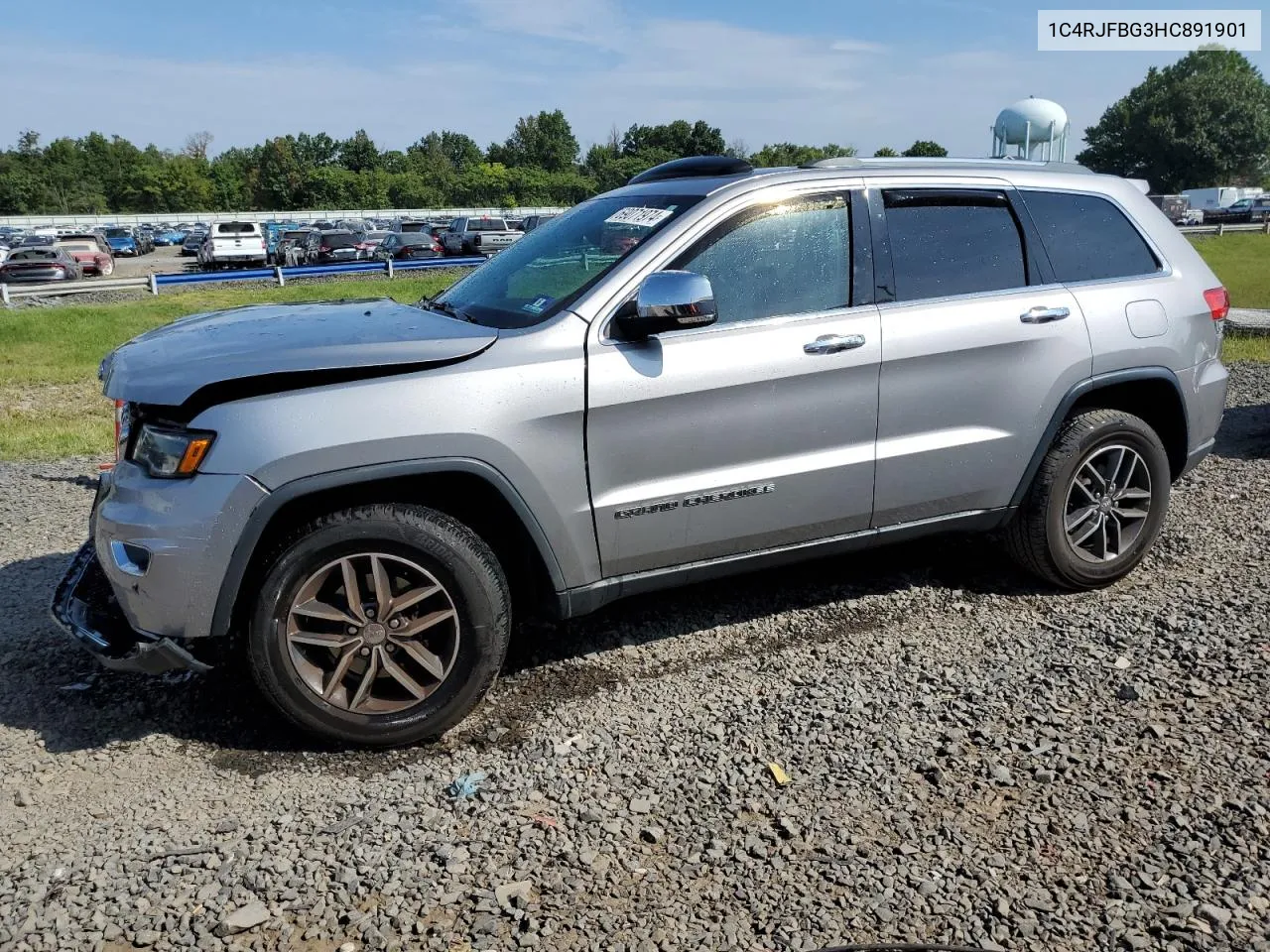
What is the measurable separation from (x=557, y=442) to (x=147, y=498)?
132 centimetres

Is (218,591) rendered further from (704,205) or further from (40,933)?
(704,205)

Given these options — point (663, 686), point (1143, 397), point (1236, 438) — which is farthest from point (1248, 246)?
point (663, 686)

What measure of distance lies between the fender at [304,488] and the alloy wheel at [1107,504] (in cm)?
269

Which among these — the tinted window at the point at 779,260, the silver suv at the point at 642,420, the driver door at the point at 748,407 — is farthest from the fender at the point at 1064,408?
the tinted window at the point at 779,260

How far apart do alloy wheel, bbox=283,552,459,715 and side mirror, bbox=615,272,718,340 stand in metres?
1.12

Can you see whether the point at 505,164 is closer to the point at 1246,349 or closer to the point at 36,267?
the point at 36,267

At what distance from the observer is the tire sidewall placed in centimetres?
444

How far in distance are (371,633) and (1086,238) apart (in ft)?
11.6

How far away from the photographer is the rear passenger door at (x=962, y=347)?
159 inches

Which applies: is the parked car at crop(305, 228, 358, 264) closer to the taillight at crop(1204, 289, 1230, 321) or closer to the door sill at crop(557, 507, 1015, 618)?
the taillight at crop(1204, 289, 1230, 321)

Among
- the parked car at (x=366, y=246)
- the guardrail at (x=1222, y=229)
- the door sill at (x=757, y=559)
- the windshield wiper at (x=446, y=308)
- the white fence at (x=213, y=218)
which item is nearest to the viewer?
the door sill at (x=757, y=559)

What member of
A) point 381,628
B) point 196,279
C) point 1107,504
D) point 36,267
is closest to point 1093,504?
point 1107,504

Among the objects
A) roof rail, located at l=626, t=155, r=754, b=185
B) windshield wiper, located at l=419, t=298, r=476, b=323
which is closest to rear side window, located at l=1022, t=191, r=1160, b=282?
roof rail, located at l=626, t=155, r=754, b=185

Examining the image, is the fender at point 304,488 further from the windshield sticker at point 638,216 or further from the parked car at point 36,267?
the parked car at point 36,267
